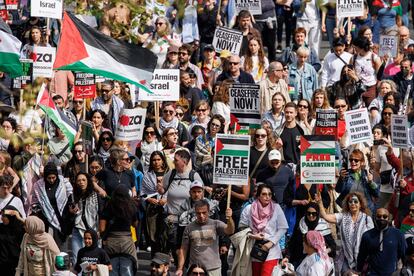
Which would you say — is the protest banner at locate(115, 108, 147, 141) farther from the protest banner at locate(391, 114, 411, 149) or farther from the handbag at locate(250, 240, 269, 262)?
the handbag at locate(250, 240, 269, 262)

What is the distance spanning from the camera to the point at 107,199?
18031 mm

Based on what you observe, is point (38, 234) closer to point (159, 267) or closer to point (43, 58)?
point (159, 267)

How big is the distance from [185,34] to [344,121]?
626cm

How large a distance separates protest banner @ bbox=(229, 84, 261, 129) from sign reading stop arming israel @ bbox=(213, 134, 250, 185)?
58.4 inches

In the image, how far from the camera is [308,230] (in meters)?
17.3

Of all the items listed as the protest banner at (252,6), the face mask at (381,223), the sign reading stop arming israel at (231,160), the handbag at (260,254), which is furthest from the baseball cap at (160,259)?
the protest banner at (252,6)

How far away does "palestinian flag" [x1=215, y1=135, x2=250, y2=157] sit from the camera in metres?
17.6

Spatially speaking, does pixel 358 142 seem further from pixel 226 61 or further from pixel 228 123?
pixel 226 61

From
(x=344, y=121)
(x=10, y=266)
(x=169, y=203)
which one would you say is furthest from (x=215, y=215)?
(x=344, y=121)

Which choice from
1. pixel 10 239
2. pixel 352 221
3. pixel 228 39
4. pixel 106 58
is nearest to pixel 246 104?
pixel 352 221

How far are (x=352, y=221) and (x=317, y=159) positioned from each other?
3.22 feet

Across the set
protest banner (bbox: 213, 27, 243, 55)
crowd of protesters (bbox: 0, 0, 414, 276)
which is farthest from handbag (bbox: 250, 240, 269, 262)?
protest banner (bbox: 213, 27, 243, 55)

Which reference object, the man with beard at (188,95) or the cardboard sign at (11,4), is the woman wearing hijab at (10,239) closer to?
the man with beard at (188,95)

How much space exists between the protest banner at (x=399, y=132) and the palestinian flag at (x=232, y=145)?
2206 millimetres
